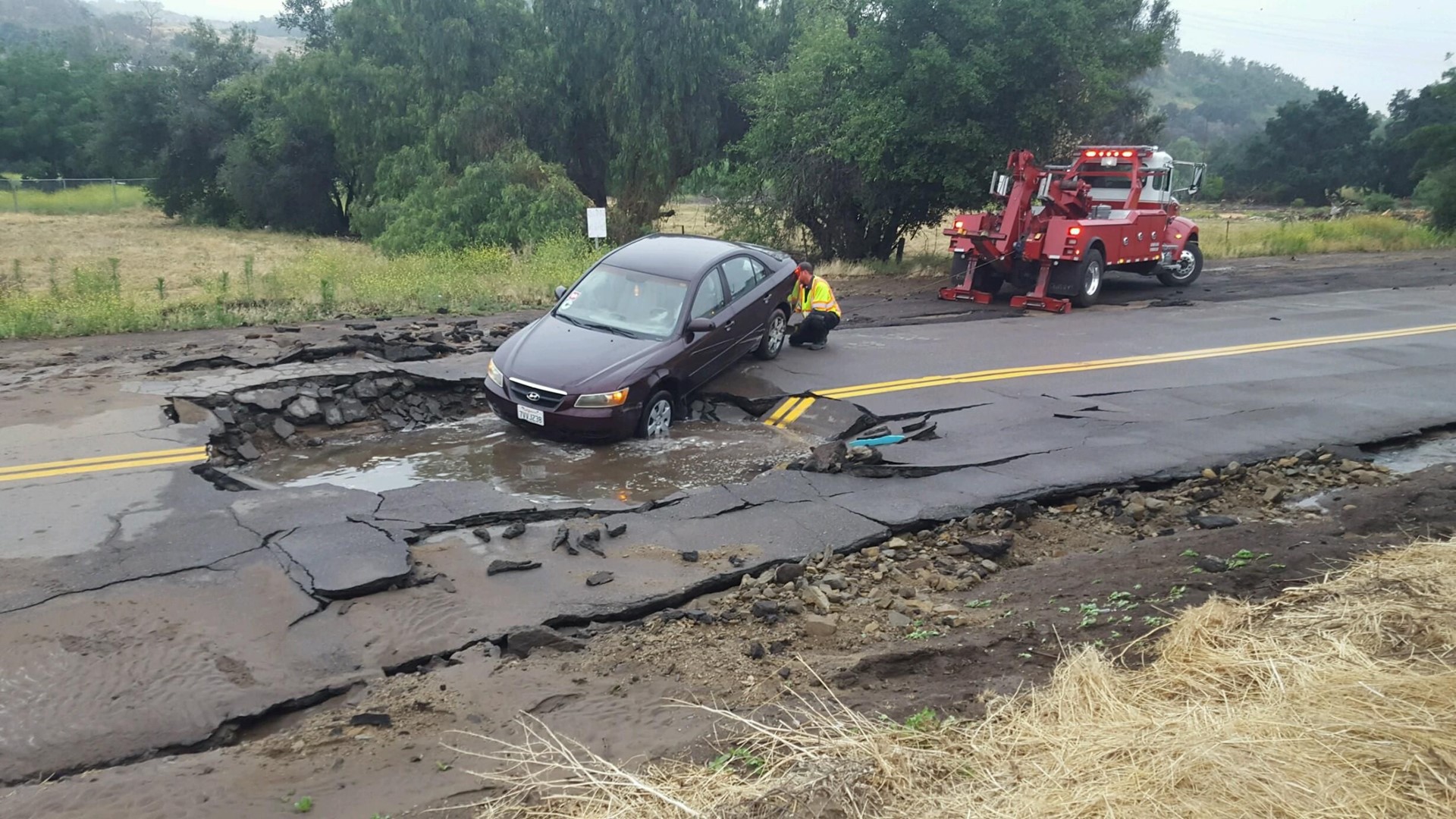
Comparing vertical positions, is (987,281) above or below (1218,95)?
below

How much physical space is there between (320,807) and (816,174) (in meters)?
20.4

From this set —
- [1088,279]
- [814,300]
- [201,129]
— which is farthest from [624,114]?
[201,129]

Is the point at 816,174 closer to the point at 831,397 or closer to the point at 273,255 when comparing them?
the point at 831,397

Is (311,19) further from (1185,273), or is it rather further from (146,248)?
(1185,273)

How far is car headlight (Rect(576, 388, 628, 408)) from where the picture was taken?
9055mm

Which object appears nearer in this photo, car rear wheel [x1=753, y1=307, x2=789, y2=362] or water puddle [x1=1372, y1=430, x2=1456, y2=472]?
water puddle [x1=1372, y1=430, x2=1456, y2=472]

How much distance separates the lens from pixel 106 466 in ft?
26.4

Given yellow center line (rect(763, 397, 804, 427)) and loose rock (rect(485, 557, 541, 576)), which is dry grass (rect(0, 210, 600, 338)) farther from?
loose rock (rect(485, 557, 541, 576))

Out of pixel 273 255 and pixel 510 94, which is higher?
pixel 510 94

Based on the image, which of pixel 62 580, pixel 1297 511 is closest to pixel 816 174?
pixel 1297 511

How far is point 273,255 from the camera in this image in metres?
30.1

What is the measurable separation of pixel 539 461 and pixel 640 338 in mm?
1744

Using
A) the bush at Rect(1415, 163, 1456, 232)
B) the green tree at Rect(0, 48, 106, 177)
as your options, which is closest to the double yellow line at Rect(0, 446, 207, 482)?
the bush at Rect(1415, 163, 1456, 232)

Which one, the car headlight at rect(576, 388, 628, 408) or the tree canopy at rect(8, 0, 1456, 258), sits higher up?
the tree canopy at rect(8, 0, 1456, 258)
